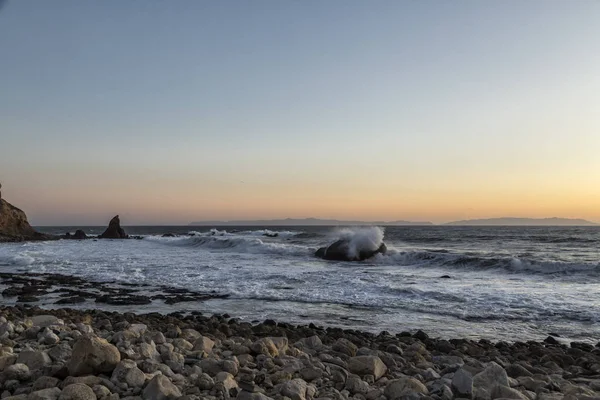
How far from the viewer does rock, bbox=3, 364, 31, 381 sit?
4227 mm

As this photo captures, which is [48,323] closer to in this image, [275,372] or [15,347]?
[15,347]

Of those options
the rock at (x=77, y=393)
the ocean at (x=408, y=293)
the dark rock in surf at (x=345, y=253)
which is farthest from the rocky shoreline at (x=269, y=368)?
the dark rock in surf at (x=345, y=253)

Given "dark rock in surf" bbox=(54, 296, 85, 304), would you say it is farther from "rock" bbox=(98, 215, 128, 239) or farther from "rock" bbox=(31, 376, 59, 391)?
"rock" bbox=(98, 215, 128, 239)

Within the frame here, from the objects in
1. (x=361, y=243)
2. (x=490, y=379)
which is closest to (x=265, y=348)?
(x=490, y=379)

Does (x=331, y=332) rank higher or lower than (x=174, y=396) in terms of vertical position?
lower

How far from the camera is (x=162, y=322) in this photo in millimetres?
9070

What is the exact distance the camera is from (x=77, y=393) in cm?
371

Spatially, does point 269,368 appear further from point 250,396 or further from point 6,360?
point 6,360

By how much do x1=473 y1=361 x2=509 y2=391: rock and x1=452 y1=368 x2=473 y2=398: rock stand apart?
0.15 m

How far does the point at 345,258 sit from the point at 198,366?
20809mm

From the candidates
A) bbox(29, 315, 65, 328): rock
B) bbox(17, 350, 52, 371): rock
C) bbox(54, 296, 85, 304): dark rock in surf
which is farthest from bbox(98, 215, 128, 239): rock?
Answer: bbox(17, 350, 52, 371): rock

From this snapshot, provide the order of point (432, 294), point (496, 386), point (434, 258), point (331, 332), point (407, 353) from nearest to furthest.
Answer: point (496, 386), point (407, 353), point (331, 332), point (432, 294), point (434, 258)

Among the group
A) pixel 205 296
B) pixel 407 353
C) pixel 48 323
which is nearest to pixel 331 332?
pixel 407 353

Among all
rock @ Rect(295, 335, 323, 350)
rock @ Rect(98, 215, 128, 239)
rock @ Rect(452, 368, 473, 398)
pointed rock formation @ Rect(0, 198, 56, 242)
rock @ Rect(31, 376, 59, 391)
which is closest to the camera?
rock @ Rect(31, 376, 59, 391)
